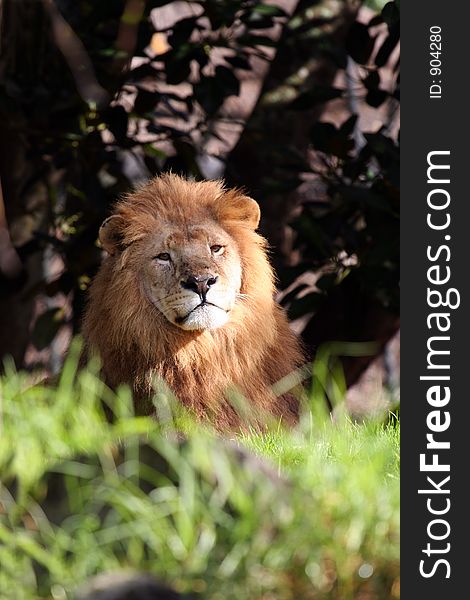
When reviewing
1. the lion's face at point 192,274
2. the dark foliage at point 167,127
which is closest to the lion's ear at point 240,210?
the lion's face at point 192,274

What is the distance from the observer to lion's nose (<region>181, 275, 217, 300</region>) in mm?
4938

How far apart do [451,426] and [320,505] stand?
0.77m

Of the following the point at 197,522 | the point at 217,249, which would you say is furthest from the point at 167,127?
the point at 197,522

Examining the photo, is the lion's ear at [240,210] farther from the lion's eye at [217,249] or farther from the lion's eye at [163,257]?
the lion's eye at [163,257]

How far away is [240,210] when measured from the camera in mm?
5461

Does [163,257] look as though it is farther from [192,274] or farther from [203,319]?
[203,319]

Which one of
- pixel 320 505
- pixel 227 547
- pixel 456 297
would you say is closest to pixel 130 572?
pixel 227 547

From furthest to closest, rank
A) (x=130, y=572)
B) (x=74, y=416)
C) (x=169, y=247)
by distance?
(x=169, y=247) → (x=74, y=416) → (x=130, y=572)

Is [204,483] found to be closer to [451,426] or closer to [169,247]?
[451,426]

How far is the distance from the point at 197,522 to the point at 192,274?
2013mm

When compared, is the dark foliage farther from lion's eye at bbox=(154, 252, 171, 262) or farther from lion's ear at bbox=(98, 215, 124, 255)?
lion's eye at bbox=(154, 252, 171, 262)

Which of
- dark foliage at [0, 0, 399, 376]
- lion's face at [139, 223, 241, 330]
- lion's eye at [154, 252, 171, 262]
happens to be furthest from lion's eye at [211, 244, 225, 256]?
dark foliage at [0, 0, 399, 376]

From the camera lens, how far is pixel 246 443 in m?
4.38

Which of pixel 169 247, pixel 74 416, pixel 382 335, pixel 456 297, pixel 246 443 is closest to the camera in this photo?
pixel 74 416
